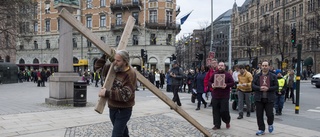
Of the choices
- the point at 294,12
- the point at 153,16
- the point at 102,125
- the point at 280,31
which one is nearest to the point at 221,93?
the point at 102,125

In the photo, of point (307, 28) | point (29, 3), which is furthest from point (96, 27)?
point (307, 28)

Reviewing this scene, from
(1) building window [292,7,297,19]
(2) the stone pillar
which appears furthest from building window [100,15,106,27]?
(2) the stone pillar

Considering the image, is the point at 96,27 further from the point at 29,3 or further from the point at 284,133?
the point at 284,133

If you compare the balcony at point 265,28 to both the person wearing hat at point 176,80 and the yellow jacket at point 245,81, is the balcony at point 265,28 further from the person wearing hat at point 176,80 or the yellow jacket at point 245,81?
the yellow jacket at point 245,81

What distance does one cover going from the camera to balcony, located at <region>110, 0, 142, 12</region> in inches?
1826

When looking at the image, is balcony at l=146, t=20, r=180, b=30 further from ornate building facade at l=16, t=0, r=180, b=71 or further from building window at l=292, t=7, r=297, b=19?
building window at l=292, t=7, r=297, b=19

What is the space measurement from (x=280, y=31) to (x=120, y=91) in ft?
200

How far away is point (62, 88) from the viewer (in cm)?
1176

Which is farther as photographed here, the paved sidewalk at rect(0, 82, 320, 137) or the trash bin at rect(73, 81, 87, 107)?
the trash bin at rect(73, 81, 87, 107)

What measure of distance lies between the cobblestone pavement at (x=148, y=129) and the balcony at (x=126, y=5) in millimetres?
39331

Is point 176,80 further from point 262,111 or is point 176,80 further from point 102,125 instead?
point 262,111

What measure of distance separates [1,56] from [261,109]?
192 ft

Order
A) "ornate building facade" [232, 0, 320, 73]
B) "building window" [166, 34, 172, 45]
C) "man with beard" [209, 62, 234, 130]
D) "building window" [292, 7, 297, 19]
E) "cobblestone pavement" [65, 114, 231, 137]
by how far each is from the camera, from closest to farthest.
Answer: "cobblestone pavement" [65, 114, 231, 137]
"man with beard" [209, 62, 234, 130]
"building window" [166, 34, 172, 45]
"ornate building facade" [232, 0, 320, 73]
"building window" [292, 7, 297, 19]

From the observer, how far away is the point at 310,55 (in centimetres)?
5241
